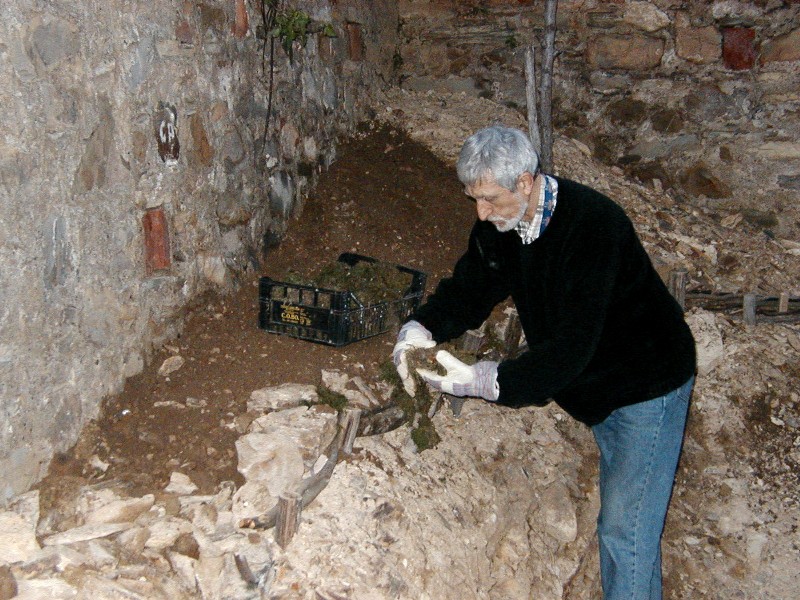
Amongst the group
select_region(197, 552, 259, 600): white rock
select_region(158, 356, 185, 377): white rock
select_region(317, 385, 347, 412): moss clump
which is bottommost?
select_region(197, 552, 259, 600): white rock

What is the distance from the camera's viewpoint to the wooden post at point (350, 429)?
113 inches

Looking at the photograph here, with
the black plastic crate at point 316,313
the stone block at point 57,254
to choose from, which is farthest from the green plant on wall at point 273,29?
the stone block at point 57,254

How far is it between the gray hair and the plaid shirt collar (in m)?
0.06

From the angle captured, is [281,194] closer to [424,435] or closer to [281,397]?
[281,397]

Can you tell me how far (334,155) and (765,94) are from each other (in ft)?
9.45

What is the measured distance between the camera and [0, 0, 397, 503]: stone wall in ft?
7.60

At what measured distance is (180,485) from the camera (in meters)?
2.56

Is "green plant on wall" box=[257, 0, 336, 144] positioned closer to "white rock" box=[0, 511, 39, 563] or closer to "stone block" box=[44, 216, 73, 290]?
"stone block" box=[44, 216, 73, 290]

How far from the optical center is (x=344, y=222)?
4.25 meters

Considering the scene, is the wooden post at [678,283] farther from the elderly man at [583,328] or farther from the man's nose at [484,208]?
the man's nose at [484,208]

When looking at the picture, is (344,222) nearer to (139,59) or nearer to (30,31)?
(139,59)

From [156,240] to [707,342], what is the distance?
9.70ft

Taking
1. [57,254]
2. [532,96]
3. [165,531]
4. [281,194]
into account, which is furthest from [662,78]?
[165,531]

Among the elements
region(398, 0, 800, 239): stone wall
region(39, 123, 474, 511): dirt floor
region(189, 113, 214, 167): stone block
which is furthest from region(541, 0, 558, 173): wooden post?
region(189, 113, 214, 167): stone block
